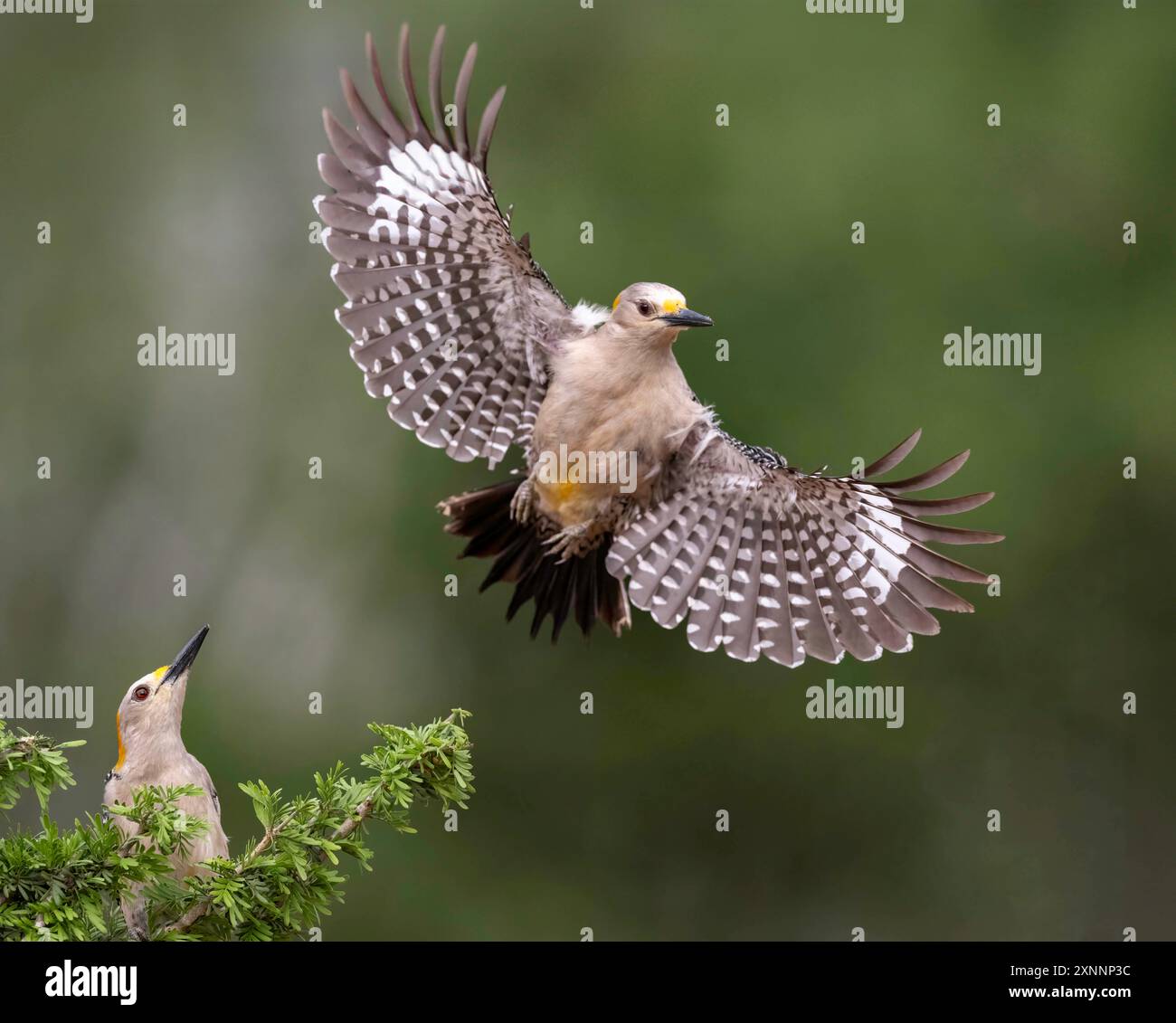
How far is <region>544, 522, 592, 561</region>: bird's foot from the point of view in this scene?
4.73m

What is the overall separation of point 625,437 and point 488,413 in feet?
1.97

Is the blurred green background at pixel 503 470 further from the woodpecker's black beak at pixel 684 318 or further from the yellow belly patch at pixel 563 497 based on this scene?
the woodpecker's black beak at pixel 684 318

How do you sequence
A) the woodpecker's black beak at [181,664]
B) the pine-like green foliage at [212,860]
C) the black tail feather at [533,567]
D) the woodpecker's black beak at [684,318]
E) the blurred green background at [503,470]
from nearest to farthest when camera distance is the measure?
the pine-like green foliage at [212,860]
the woodpecker's black beak at [181,664]
the woodpecker's black beak at [684,318]
the black tail feather at [533,567]
the blurred green background at [503,470]

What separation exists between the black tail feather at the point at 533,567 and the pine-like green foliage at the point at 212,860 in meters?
1.78

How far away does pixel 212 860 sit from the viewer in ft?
9.69

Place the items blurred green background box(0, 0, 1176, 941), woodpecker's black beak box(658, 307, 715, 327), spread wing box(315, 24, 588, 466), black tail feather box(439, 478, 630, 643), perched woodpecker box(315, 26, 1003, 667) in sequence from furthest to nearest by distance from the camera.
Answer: blurred green background box(0, 0, 1176, 941) < black tail feather box(439, 478, 630, 643) < spread wing box(315, 24, 588, 466) < perched woodpecker box(315, 26, 1003, 667) < woodpecker's black beak box(658, 307, 715, 327)

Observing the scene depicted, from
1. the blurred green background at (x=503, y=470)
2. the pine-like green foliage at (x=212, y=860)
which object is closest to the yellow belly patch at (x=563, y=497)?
the pine-like green foliage at (x=212, y=860)

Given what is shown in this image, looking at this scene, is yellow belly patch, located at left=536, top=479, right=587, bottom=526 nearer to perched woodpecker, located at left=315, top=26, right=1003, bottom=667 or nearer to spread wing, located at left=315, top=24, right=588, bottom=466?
perched woodpecker, located at left=315, top=26, right=1003, bottom=667

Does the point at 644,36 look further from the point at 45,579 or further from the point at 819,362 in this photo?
the point at 45,579

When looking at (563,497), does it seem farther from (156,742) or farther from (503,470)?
(503,470)

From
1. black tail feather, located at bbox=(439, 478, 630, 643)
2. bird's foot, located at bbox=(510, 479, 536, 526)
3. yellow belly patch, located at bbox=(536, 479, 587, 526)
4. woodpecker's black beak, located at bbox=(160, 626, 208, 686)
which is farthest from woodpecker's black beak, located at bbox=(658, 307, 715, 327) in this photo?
woodpecker's black beak, located at bbox=(160, 626, 208, 686)

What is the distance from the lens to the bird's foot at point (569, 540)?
473 cm

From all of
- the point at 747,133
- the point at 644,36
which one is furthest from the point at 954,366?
the point at 644,36

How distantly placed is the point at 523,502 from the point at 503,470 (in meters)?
2.76
